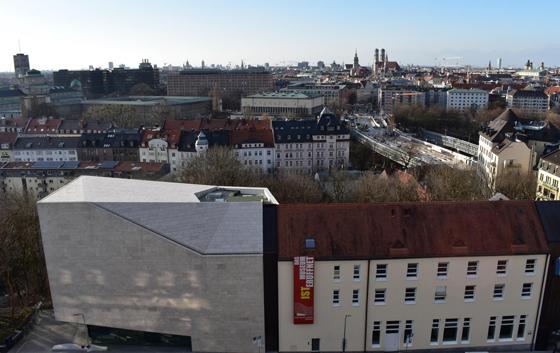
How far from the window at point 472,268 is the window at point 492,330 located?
3.10m

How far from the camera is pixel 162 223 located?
2606 centimetres

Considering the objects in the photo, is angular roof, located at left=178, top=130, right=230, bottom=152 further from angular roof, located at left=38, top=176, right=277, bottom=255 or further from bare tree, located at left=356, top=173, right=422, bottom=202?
angular roof, located at left=38, top=176, right=277, bottom=255

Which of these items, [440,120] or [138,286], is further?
[440,120]

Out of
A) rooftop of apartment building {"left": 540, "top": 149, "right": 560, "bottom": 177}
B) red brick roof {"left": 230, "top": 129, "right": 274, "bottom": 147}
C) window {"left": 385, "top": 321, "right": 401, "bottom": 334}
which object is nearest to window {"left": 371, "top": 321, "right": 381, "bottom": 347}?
window {"left": 385, "top": 321, "right": 401, "bottom": 334}

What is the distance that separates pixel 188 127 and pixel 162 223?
211 ft

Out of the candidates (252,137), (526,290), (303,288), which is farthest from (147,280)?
(252,137)

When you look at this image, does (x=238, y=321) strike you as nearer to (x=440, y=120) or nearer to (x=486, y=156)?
(x=486, y=156)

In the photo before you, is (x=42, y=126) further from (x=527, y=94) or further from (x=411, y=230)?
(x=527, y=94)

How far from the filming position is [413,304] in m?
26.9

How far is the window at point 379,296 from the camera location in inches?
1052

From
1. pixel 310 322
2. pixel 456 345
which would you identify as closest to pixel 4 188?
pixel 310 322

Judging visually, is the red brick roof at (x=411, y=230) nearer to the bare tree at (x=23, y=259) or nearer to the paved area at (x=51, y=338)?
the paved area at (x=51, y=338)

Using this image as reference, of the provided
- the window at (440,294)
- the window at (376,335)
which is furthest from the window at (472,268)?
the window at (376,335)

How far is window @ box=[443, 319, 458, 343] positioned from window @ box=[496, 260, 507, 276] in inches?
150
